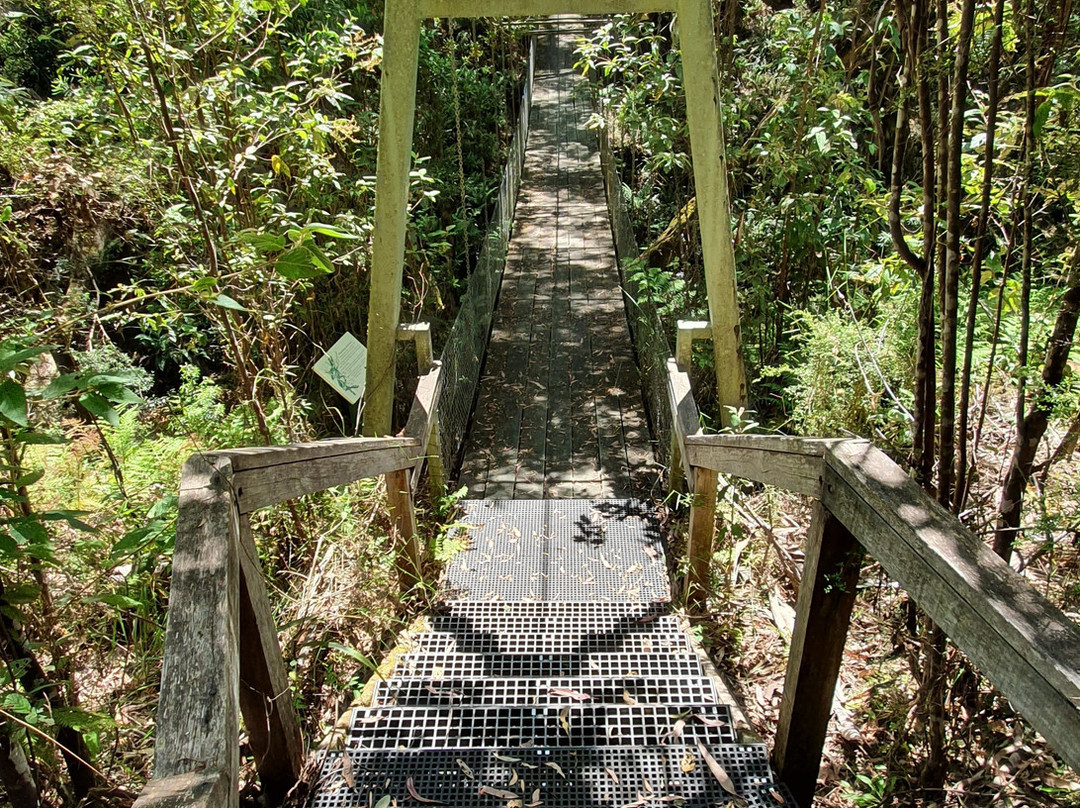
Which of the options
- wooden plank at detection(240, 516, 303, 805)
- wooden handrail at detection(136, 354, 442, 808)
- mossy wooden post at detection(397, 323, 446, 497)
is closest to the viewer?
wooden handrail at detection(136, 354, 442, 808)

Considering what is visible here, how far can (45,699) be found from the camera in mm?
1890

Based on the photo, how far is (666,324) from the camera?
6.09 m

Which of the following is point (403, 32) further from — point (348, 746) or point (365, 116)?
point (365, 116)

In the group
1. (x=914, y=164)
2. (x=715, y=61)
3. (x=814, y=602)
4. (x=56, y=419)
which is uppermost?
(x=715, y=61)

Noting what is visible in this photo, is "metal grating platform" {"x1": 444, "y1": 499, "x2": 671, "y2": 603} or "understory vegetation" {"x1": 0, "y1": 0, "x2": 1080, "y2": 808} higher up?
"understory vegetation" {"x1": 0, "y1": 0, "x2": 1080, "y2": 808}

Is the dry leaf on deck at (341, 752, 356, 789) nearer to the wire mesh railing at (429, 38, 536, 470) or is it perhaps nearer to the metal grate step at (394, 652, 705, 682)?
the metal grate step at (394, 652, 705, 682)

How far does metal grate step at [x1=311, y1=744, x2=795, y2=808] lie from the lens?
1.78 m

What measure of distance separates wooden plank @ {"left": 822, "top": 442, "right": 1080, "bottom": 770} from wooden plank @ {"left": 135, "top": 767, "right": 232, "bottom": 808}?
108 centimetres

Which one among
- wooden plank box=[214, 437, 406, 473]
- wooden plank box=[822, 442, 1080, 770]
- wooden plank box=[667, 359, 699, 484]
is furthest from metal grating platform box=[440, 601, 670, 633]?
Answer: wooden plank box=[822, 442, 1080, 770]

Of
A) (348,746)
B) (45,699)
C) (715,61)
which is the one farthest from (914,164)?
(45,699)

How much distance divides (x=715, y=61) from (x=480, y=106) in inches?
311

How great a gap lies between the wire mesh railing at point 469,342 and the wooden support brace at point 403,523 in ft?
3.15

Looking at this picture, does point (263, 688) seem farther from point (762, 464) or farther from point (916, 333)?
point (916, 333)

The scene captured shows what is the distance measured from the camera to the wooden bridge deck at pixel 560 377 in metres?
4.41
